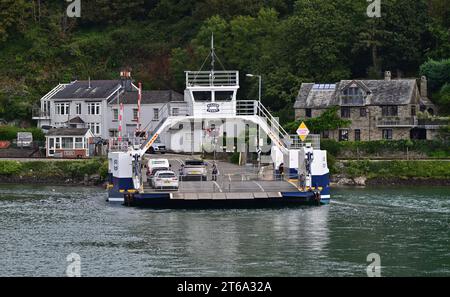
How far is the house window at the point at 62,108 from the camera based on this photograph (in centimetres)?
12988

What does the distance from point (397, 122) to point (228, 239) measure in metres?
51.8

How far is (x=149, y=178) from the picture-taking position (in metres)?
85.9

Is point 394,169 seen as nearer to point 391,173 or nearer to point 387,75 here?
point 391,173

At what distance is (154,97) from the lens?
12862 cm

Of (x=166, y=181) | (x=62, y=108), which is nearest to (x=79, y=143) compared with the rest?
(x=62, y=108)

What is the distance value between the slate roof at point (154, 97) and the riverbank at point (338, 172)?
64.4 feet

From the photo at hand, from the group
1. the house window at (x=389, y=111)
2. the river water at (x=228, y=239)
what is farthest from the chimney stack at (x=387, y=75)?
the river water at (x=228, y=239)

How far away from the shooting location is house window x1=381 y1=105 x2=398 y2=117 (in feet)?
378

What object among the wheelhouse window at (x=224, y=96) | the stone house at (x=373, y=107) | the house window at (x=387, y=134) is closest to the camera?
the wheelhouse window at (x=224, y=96)

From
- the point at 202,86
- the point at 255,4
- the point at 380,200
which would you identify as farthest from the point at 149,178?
the point at 255,4

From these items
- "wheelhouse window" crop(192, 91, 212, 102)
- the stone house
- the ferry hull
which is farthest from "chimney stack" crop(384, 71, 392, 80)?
the ferry hull

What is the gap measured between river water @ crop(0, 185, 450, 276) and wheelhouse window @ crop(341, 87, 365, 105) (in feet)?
96.9

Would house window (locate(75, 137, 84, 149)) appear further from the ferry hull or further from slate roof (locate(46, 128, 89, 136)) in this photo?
the ferry hull

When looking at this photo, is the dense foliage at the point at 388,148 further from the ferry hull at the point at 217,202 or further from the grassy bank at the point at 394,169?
the ferry hull at the point at 217,202
